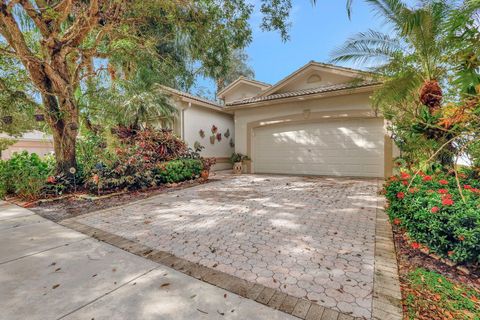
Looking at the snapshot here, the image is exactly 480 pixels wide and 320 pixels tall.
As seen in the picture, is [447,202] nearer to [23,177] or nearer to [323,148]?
[323,148]

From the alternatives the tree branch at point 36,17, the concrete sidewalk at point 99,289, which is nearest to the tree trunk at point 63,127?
the tree branch at point 36,17

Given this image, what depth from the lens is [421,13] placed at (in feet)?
15.2

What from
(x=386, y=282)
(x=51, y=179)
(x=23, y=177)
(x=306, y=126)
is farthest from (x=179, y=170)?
(x=386, y=282)

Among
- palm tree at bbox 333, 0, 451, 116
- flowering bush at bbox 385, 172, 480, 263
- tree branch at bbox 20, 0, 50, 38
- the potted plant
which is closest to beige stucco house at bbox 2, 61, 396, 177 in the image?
the potted plant

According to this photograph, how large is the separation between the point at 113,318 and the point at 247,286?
3.73 ft

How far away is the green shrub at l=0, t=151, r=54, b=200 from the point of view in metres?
5.80

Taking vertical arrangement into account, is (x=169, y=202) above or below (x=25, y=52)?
below

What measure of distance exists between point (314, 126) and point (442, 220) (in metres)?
7.82


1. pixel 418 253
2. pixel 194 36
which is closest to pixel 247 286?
pixel 418 253

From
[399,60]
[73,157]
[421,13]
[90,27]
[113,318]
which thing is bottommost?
[113,318]

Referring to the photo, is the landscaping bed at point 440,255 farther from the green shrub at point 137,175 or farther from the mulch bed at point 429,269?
the green shrub at point 137,175

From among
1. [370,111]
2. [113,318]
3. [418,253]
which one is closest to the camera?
[113,318]

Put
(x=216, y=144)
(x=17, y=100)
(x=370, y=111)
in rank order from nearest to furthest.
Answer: (x=17, y=100) < (x=370, y=111) < (x=216, y=144)

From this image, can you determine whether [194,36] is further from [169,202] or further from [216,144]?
[216,144]
